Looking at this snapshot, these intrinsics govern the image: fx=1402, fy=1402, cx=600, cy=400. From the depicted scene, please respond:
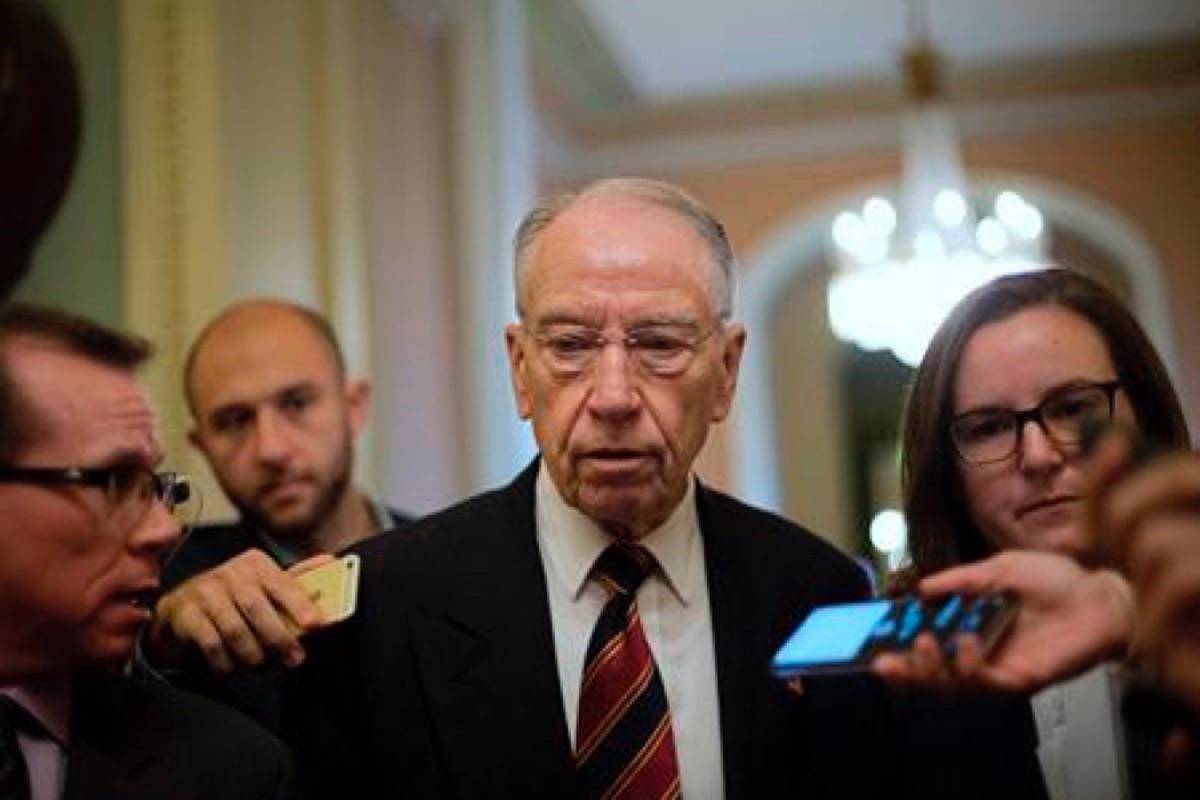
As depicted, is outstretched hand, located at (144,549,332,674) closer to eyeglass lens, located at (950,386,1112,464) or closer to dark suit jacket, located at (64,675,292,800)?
dark suit jacket, located at (64,675,292,800)

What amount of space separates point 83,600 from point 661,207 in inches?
27.7

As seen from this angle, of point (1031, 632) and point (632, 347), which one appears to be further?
point (632, 347)

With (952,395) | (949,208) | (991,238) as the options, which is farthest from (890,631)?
(991,238)

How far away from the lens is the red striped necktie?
51.6 inches

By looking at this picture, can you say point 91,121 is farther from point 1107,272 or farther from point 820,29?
point 1107,272

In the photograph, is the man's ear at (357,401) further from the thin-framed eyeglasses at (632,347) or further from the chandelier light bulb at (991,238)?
the chandelier light bulb at (991,238)

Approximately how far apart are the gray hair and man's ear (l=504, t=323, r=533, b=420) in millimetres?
29

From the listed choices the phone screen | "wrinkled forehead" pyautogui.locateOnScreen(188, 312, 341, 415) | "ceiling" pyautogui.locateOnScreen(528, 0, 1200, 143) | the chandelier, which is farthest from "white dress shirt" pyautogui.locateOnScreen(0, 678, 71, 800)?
"ceiling" pyautogui.locateOnScreen(528, 0, 1200, 143)

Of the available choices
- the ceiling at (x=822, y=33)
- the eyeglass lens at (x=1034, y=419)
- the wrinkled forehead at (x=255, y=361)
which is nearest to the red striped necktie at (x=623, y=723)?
the eyeglass lens at (x=1034, y=419)

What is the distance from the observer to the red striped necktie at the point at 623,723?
1.31 meters

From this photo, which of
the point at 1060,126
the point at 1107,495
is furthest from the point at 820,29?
the point at 1107,495

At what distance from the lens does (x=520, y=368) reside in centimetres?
154

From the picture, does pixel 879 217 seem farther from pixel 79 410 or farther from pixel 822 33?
pixel 79 410

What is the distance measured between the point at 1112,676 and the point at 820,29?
4.72 meters
